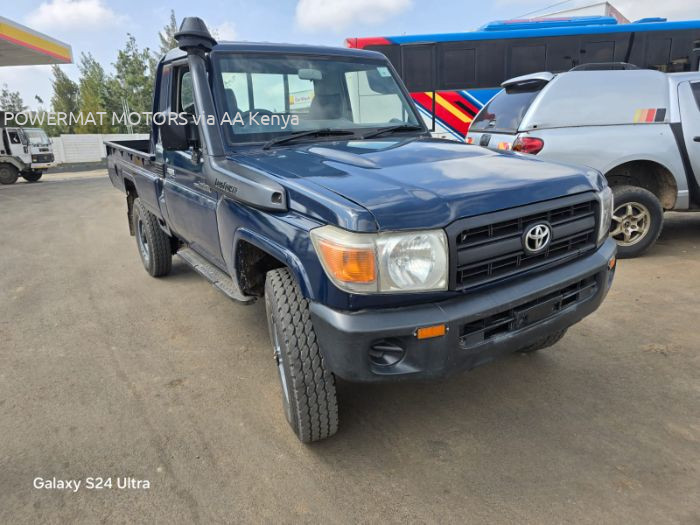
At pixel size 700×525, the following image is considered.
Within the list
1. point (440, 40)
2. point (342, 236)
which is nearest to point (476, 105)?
point (440, 40)

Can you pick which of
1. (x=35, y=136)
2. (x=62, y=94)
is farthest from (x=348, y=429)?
(x=62, y=94)

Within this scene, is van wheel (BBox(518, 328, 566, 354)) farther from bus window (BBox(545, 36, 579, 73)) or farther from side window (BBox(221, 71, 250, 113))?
bus window (BBox(545, 36, 579, 73))

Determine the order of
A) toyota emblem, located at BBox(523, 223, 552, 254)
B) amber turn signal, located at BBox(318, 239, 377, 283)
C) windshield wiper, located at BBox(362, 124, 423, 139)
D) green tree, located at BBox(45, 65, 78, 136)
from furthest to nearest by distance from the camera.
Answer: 1. green tree, located at BBox(45, 65, 78, 136)
2. windshield wiper, located at BBox(362, 124, 423, 139)
3. toyota emblem, located at BBox(523, 223, 552, 254)
4. amber turn signal, located at BBox(318, 239, 377, 283)

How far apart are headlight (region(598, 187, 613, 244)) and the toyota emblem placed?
1.52 ft

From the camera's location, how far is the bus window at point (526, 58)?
9.91 meters

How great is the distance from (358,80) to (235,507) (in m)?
2.84

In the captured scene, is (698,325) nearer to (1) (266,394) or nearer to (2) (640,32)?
(1) (266,394)

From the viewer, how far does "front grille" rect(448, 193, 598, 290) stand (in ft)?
6.55

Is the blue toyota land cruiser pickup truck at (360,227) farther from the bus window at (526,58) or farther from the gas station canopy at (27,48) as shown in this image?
the gas station canopy at (27,48)

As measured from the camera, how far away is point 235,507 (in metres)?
2.09

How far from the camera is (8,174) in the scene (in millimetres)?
17359

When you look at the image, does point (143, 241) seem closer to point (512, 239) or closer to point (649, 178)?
point (512, 239)

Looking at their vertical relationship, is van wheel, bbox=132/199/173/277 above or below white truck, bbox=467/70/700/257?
below

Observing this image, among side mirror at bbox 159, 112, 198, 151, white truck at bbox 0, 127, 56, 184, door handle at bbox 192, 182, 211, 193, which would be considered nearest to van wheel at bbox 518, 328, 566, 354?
door handle at bbox 192, 182, 211, 193
